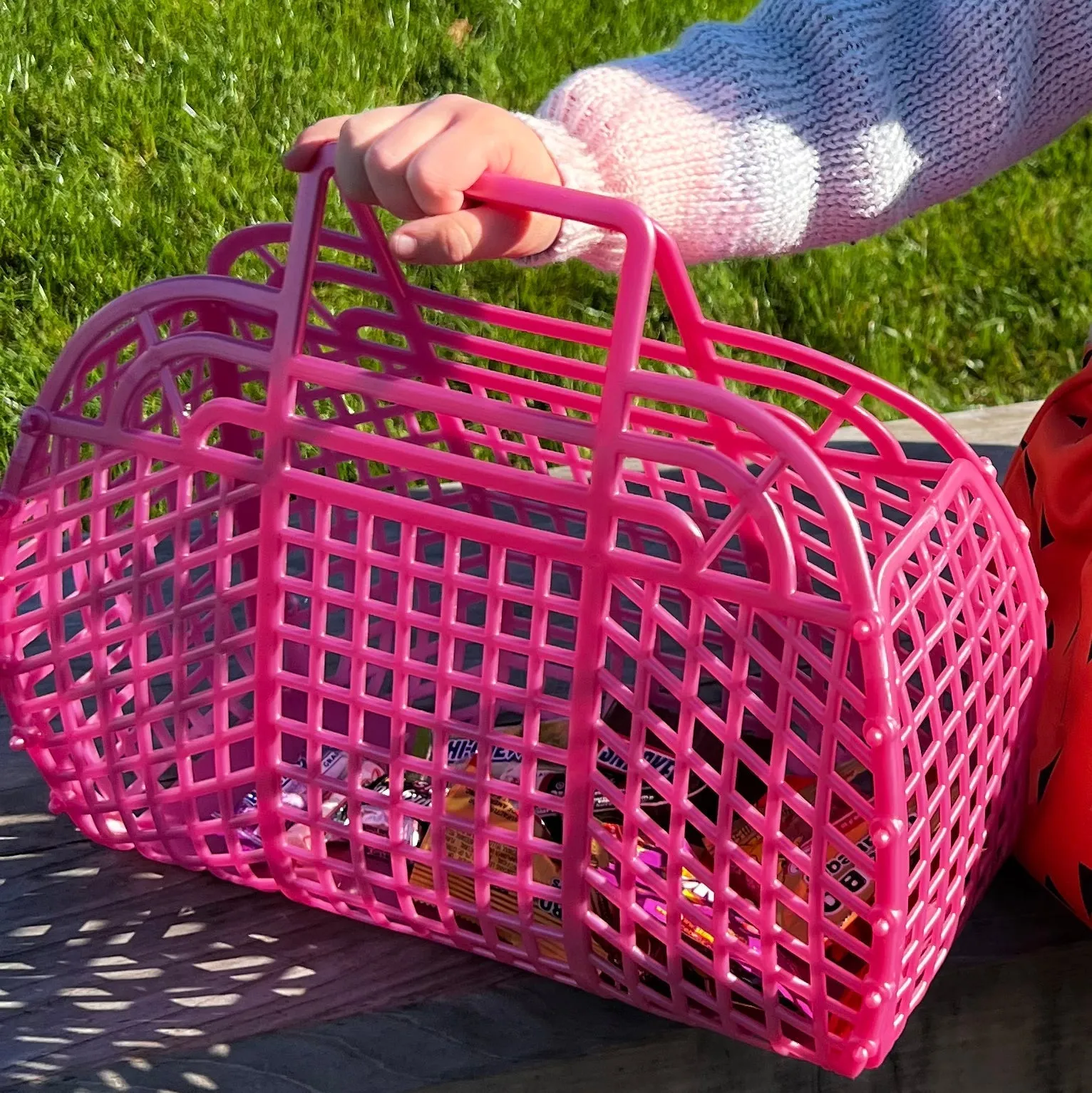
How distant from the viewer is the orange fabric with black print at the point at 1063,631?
0.88m

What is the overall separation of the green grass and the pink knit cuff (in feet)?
2.82

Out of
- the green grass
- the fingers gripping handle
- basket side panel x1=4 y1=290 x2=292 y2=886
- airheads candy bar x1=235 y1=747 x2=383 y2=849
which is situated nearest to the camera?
the fingers gripping handle

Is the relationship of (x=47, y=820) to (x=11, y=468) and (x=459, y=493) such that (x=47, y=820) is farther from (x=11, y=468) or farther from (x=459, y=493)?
(x=459, y=493)

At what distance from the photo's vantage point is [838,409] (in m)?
0.85

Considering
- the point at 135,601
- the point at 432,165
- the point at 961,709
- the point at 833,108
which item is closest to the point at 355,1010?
the point at 135,601

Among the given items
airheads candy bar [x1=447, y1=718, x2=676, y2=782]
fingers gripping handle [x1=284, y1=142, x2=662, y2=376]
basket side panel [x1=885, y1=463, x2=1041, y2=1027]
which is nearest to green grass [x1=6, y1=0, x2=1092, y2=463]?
airheads candy bar [x1=447, y1=718, x2=676, y2=782]

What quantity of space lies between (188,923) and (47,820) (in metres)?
0.17

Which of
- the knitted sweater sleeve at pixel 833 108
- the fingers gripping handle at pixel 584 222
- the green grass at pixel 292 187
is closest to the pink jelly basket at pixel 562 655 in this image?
the fingers gripping handle at pixel 584 222

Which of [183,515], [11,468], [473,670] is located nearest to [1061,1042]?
[473,670]

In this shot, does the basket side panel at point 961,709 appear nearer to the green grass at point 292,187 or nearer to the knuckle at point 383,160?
the knuckle at point 383,160

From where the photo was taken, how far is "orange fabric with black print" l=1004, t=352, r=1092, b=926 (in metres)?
0.88

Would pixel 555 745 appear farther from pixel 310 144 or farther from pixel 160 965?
pixel 310 144

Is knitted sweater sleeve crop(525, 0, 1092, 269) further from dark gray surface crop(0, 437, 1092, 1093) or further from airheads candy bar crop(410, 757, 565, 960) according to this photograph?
dark gray surface crop(0, 437, 1092, 1093)

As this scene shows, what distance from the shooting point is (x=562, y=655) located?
0.73 m
